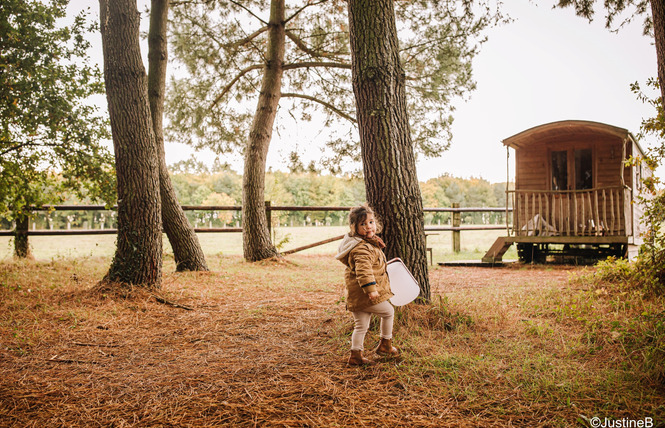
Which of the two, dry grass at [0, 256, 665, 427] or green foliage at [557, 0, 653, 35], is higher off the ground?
green foliage at [557, 0, 653, 35]

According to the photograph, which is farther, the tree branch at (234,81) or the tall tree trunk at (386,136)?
Answer: the tree branch at (234,81)

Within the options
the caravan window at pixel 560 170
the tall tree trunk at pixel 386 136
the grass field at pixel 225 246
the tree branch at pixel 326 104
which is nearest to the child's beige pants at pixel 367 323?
the tall tree trunk at pixel 386 136

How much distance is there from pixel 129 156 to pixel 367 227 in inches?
134

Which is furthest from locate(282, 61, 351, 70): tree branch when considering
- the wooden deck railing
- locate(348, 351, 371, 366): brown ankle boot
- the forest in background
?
the forest in background

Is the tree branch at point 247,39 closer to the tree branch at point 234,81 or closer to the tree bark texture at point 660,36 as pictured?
the tree branch at point 234,81

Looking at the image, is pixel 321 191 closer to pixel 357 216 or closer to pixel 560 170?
pixel 560 170

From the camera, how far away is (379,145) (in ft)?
12.1

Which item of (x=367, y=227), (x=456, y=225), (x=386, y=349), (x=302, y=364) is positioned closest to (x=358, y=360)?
(x=386, y=349)

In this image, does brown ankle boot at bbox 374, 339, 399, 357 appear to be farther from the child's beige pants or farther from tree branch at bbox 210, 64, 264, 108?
tree branch at bbox 210, 64, 264, 108

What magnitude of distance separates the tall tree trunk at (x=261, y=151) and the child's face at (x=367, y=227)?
634cm

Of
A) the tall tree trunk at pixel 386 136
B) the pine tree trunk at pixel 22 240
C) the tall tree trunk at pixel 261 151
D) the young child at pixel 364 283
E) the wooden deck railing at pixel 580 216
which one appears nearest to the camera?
the young child at pixel 364 283

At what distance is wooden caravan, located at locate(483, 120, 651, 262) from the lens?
8633 millimetres

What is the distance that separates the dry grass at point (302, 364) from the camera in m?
2.08

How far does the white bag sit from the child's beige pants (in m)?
0.16
